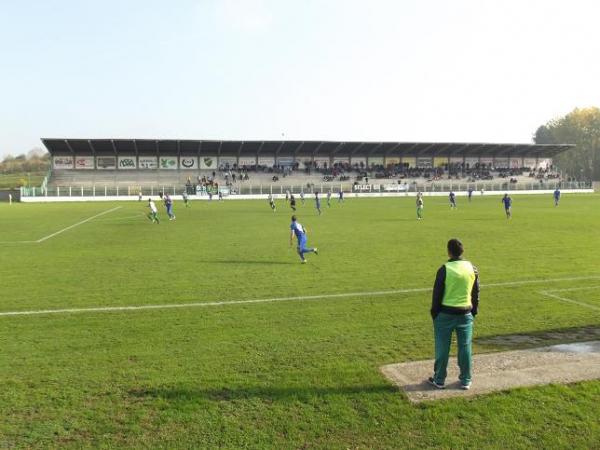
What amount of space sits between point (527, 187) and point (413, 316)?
7843 cm

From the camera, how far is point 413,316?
8875 mm

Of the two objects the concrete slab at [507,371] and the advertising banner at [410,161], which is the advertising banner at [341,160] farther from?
the concrete slab at [507,371]

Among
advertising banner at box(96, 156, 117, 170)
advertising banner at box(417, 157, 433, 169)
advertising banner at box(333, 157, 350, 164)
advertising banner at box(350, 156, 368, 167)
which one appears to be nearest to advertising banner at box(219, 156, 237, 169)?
advertising banner at box(96, 156, 117, 170)

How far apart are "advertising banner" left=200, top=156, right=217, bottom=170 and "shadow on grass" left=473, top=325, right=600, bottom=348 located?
73490mm

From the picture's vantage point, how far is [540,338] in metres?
7.60

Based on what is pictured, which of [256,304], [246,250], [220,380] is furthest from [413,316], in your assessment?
[246,250]

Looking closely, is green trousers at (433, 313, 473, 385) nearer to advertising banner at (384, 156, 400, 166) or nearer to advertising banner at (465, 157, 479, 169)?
advertising banner at (384, 156, 400, 166)

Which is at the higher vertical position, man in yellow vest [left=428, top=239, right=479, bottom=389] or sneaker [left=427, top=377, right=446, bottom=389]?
man in yellow vest [left=428, top=239, right=479, bottom=389]

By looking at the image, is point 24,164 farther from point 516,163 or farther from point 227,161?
point 516,163

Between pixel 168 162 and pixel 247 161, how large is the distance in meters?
12.8

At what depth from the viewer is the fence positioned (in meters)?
→ 61.1

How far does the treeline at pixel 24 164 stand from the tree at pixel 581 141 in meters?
128

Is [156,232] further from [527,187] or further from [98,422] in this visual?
[527,187]

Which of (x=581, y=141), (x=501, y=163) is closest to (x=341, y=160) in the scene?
(x=501, y=163)
